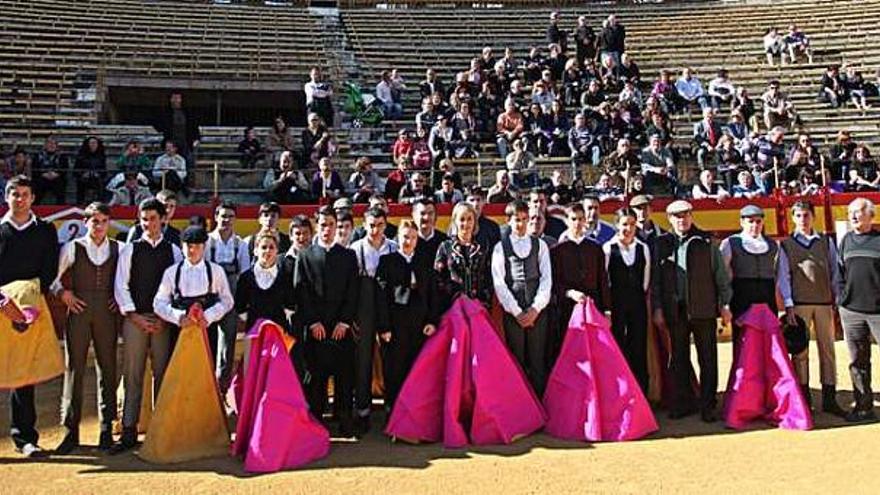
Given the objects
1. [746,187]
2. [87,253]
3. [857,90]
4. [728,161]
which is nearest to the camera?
[87,253]

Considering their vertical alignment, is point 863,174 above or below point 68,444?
above

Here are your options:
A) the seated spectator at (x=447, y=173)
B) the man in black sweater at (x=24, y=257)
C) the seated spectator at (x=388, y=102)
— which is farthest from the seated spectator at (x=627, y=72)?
the man in black sweater at (x=24, y=257)

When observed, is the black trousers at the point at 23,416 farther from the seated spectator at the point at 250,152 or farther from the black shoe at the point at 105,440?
the seated spectator at the point at 250,152

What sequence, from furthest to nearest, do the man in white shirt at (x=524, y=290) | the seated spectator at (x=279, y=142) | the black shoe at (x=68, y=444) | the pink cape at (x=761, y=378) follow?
1. the seated spectator at (x=279, y=142)
2. the man in white shirt at (x=524, y=290)
3. the pink cape at (x=761, y=378)
4. the black shoe at (x=68, y=444)

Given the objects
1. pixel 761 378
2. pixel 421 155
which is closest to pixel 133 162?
pixel 421 155

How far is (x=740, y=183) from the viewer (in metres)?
12.5

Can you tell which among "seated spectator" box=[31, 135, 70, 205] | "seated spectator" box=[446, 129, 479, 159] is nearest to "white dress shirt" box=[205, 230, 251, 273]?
"seated spectator" box=[31, 135, 70, 205]

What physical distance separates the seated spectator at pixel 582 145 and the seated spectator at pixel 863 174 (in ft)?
13.2

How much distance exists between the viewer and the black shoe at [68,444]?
5.58m

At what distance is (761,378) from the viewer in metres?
6.21

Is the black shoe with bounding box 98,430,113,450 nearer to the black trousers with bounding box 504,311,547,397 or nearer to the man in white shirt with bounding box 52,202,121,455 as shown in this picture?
the man in white shirt with bounding box 52,202,121,455

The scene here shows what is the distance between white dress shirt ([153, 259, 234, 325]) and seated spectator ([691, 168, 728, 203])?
8.29 m

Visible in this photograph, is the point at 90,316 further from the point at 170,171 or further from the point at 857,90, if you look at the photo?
the point at 857,90

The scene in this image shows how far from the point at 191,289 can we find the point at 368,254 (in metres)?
1.37
